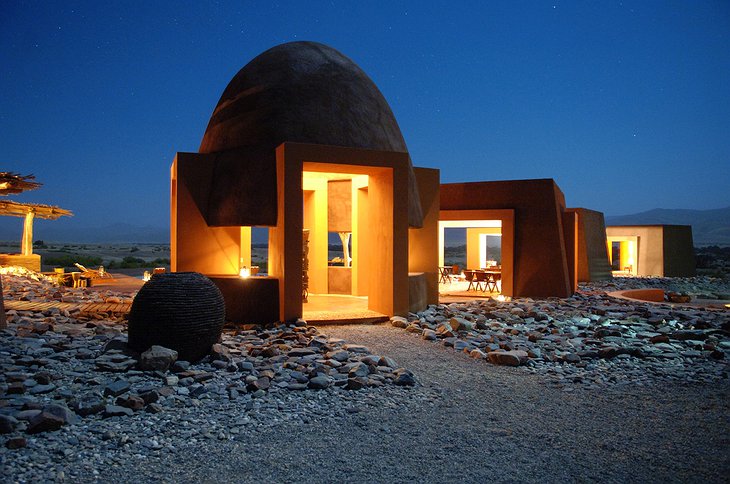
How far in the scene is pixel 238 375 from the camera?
575 cm

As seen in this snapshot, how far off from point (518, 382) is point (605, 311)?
6602mm

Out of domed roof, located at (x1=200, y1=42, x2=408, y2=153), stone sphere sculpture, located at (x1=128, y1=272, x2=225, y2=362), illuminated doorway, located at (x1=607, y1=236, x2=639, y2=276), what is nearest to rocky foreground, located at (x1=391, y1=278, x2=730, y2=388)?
stone sphere sculpture, located at (x1=128, y1=272, x2=225, y2=362)

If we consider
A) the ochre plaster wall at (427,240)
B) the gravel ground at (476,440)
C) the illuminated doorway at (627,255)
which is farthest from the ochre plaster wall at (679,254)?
the gravel ground at (476,440)

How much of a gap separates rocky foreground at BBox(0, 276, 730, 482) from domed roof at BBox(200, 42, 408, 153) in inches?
163

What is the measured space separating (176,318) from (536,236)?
38.7 ft

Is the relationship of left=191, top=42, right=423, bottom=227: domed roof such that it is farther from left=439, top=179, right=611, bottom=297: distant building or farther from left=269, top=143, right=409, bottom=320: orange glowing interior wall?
left=439, top=179, right=611, bottom=297: distant building

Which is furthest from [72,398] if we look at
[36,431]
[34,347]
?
[34,347]

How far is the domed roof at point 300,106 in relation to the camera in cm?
1024

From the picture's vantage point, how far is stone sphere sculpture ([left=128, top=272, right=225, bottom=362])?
6.04 metres

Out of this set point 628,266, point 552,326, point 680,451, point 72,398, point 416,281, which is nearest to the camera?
point 680,451

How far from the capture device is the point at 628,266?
29703 millimetres

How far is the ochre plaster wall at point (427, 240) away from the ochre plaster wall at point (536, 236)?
14.4 ft

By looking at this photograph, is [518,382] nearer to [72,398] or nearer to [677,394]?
[677,394]

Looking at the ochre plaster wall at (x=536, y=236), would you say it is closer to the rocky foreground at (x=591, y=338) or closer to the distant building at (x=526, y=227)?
the distant building at (x=526, y=227)
